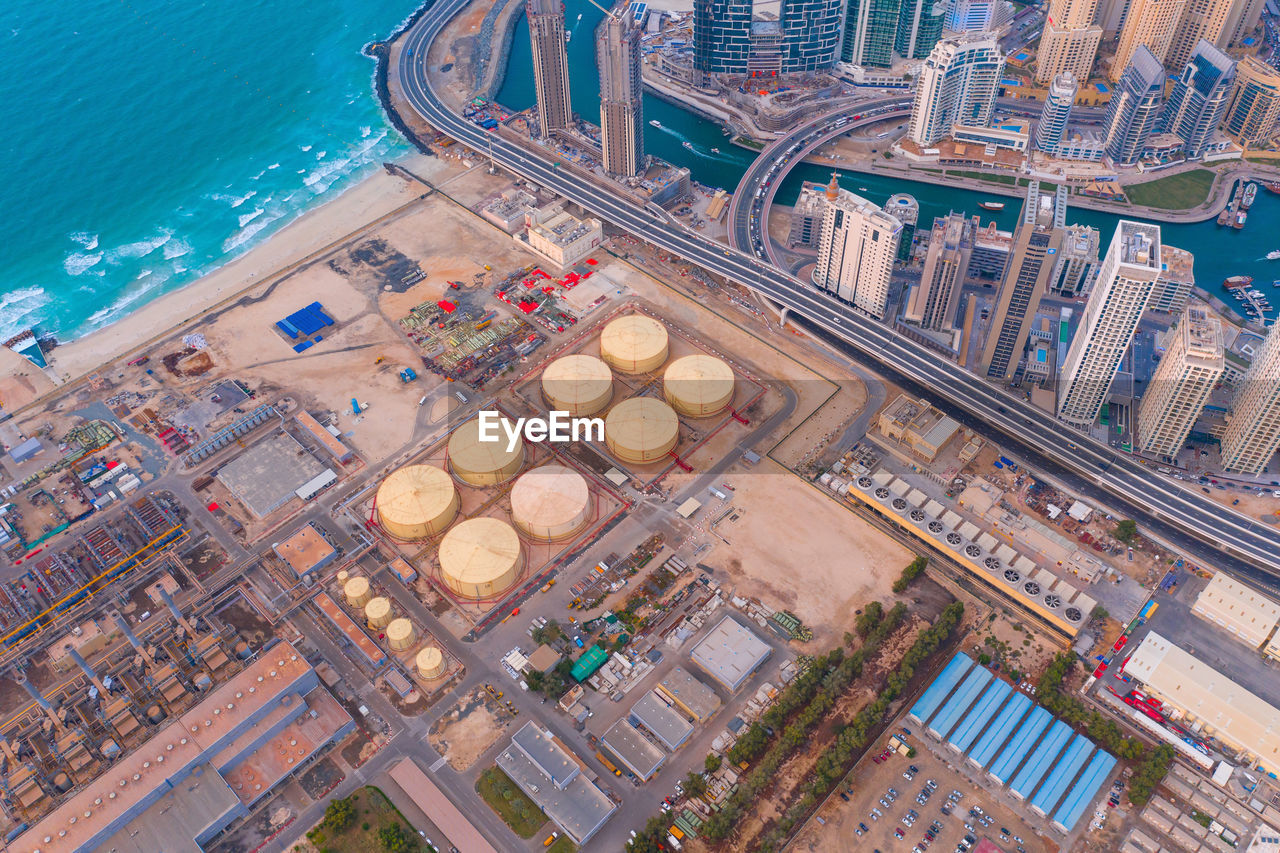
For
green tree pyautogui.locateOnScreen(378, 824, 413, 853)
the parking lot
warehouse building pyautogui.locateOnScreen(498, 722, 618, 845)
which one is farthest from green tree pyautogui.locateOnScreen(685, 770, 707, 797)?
green tree pyautogui.locateOnScreen(378, 824, 413, 853)

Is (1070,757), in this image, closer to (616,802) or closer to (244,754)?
(616,802)

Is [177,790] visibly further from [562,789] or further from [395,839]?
[562,789]

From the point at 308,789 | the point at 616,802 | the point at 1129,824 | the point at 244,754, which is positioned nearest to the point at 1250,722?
the point at 1129,824

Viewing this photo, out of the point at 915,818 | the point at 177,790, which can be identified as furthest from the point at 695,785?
the point at 177,790

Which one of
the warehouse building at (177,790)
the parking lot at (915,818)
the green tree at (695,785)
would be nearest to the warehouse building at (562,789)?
the green tree at (695,785)

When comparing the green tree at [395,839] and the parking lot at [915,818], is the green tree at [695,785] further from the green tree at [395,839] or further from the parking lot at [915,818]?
the green tree at [395,839]

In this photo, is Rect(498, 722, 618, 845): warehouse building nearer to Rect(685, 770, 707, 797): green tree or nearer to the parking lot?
Rect(685, 770, 707, 797): green tree

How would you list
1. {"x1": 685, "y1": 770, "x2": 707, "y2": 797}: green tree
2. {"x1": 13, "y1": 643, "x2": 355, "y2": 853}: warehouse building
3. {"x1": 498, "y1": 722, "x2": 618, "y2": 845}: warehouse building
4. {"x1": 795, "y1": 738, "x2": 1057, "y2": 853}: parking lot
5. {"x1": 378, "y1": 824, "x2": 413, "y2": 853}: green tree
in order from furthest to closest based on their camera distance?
{"x1": 685, "y1": 770, "x2": 707, "y2": 797}: green tree, {"x1": 498, "y1": 722, "x2": 618, "y2": 845}: warehouse building, {"x1": 795, "y1": 738, "x2": 1057, "y2": 853}: parking lot, {"x1": 378, "y1": 824, "x2": 413, "y2": 853}: green tree, {"x1": 13, "y1": 643, "x2": 355, "y2": 853}: warehouse building
